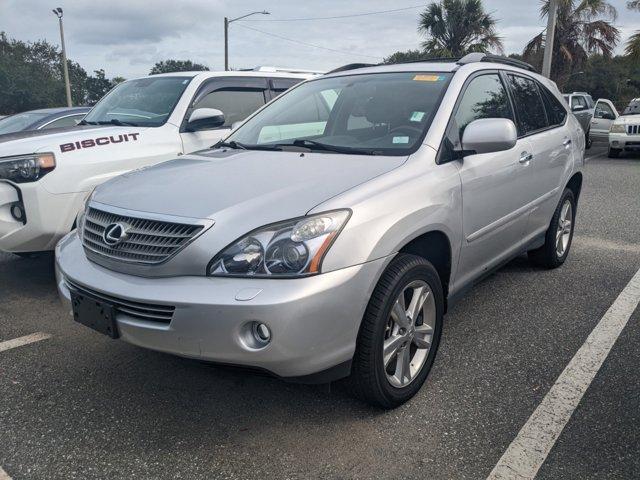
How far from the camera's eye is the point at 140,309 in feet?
7.90

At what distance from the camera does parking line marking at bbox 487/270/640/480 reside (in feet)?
7.73

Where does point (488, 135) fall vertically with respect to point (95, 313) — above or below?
above

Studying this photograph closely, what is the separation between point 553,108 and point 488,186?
180cm

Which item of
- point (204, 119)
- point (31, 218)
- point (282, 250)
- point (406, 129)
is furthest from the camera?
point (204, 119)

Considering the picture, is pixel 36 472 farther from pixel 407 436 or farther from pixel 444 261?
pixel 444 261

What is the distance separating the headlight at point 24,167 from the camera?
398 cm

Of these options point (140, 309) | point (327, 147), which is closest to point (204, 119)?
point (327, 147)

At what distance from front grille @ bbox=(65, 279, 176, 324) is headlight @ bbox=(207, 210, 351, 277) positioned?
0.25m

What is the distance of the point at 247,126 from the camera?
399cm

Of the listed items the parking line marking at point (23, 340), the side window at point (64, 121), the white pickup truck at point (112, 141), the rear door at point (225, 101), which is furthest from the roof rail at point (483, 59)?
the side window at point (64, 121)

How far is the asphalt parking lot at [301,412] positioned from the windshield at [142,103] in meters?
1.96

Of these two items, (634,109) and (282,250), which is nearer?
(282,250)

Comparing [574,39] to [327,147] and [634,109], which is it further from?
[327,147]

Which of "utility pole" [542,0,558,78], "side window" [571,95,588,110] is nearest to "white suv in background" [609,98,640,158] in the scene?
"side window" [571,95,588,110]
